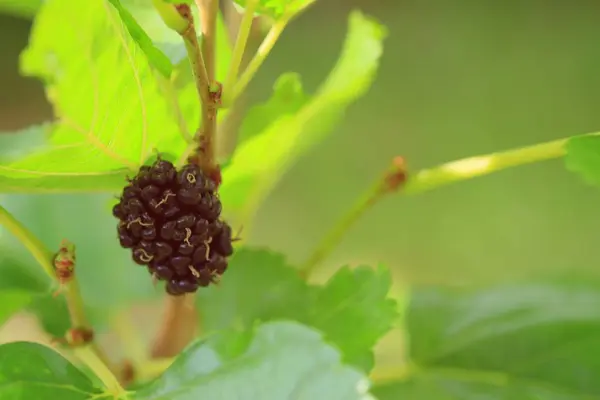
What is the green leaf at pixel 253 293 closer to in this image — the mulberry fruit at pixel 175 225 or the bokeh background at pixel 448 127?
the mulberry fruit at pixel 175 225

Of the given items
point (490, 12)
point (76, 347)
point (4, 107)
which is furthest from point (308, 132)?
point (490, 12)

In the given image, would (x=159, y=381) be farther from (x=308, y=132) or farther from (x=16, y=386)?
(x=308, y=132)

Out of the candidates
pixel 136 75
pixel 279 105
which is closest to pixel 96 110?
pixel 136 75

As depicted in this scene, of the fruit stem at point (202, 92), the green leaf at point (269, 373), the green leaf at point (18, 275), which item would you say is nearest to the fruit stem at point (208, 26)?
the fruit stem at point (202, 92)

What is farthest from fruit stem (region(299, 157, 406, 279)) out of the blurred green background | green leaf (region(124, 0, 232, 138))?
the blurred green background

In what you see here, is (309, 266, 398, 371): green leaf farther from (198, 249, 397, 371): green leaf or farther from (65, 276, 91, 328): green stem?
(65, 276, 91, 328): green stem

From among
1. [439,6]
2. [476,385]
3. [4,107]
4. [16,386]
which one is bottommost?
[16,386]

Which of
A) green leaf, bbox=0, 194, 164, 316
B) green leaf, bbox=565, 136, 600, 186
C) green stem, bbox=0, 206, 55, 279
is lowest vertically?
green stem, bbox=0, 206, 55, 279
